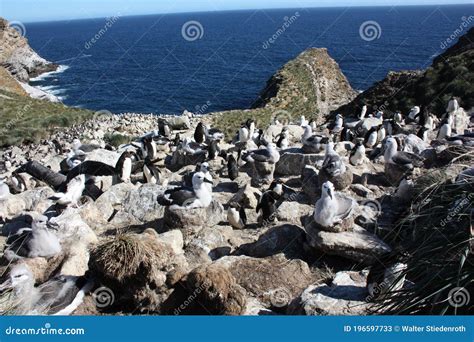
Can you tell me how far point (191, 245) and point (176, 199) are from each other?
5.38 ft

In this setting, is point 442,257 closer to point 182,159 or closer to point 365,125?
point 182,159

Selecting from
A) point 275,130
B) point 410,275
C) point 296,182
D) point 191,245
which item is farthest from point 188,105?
point 410,275

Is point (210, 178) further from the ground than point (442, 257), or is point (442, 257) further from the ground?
Answer: point (442, 257)

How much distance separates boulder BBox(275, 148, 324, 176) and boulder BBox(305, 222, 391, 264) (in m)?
4.94

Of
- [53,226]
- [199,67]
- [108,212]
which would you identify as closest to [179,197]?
[108,212]

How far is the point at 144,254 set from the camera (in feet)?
19.5

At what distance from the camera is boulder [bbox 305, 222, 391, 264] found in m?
7.53

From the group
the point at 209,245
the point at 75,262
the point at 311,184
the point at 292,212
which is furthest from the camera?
the point at 311,184

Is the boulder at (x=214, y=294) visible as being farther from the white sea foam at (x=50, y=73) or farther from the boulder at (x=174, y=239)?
the white sea foam at (x=50, y=73)

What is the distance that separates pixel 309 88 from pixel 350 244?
39.4m

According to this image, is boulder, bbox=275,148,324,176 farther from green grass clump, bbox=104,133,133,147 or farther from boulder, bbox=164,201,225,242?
green grass clump, bbox=104,133,133,147

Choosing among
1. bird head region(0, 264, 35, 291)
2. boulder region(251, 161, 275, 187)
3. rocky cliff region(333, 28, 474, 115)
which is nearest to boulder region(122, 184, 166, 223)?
boulder region(251, 161, 275, 187)

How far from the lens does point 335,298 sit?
19.3ft

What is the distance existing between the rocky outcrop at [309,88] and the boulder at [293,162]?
24438 mm
